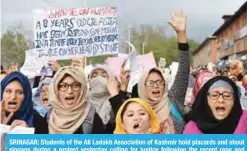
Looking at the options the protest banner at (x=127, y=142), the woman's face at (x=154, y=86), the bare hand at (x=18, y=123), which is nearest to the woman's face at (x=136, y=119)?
the protest banner at (x=127, y=142)

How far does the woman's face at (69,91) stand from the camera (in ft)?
10.9

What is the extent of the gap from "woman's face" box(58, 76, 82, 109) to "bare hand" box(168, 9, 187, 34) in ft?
2.94

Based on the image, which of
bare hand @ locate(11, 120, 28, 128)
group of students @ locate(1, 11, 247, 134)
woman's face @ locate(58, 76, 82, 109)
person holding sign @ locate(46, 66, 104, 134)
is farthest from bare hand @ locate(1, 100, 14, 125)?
woman's face @ locate(58, 76, 82, 109)

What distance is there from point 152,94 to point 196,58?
10020 centimetres

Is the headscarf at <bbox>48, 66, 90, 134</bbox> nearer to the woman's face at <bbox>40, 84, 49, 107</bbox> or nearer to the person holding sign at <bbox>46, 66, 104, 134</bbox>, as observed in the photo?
the person holding sign at <bbox>46, 66, 104, 134</bbox>

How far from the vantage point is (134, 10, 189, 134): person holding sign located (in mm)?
3600

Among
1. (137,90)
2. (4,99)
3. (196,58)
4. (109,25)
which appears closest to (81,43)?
(109,25)

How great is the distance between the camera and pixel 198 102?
3.28 m

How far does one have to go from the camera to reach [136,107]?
10.2 ft

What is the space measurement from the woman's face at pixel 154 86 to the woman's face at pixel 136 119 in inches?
21.1

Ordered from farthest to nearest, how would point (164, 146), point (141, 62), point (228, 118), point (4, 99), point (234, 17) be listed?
point (234, 17), point (141, 62), point (4, 99), point (228, 118), point (164, 146)

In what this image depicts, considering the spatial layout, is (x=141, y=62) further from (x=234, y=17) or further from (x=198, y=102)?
(x=234, y=17)

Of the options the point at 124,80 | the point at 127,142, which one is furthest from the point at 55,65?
the point at 127,142

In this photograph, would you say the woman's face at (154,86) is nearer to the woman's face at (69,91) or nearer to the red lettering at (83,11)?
the woman's face at (69,91)
